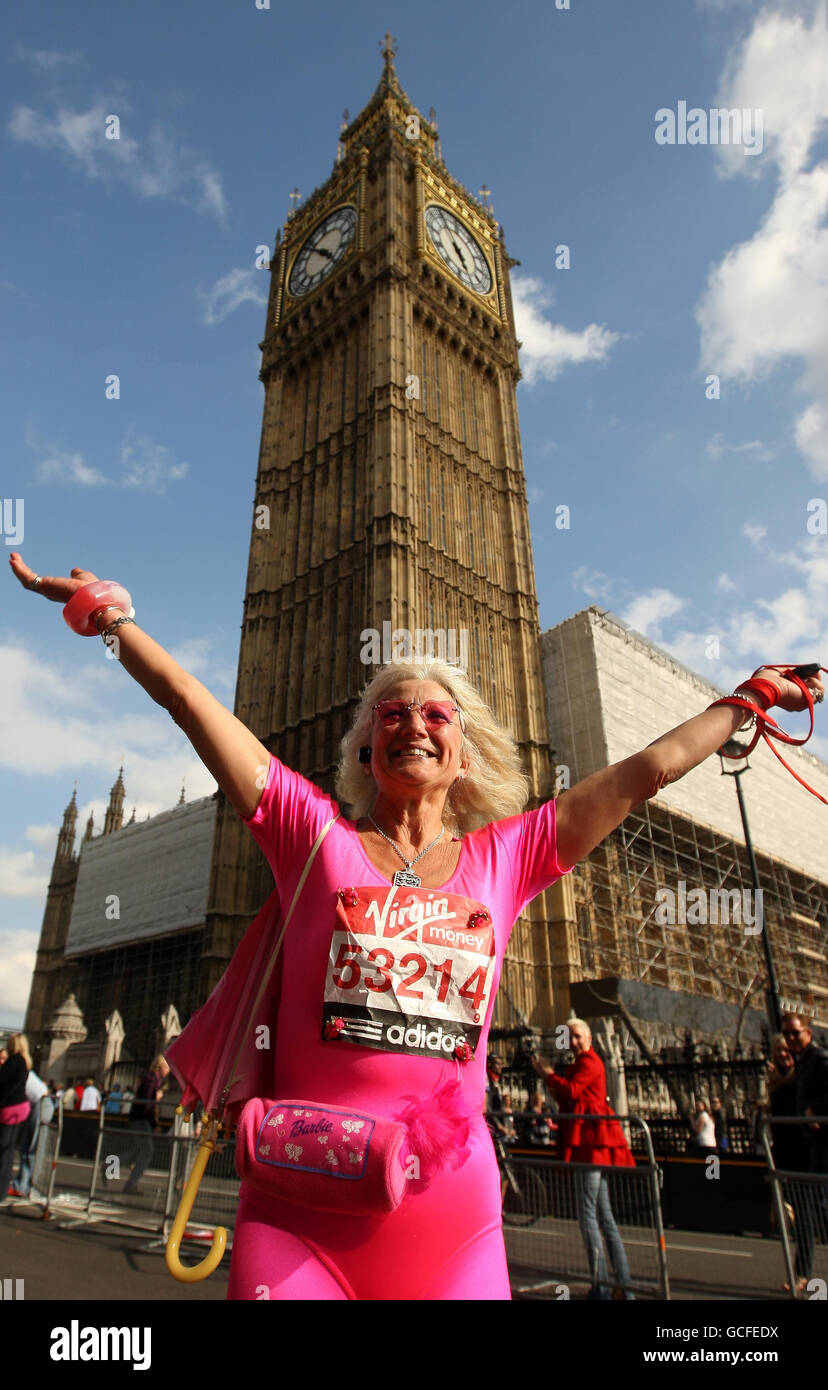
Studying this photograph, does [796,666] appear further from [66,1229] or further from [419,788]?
[66,1229]

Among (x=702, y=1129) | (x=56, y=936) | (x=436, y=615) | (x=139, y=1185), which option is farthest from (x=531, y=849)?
(x=56, y=936)

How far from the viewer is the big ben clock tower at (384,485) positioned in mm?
24984

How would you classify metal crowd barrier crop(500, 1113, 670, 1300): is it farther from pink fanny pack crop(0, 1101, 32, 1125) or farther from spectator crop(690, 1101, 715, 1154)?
spectator crop(690, 1101, 715, 1154)

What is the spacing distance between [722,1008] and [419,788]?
24.9 meters

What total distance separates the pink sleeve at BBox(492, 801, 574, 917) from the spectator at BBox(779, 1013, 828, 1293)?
12.5 ft

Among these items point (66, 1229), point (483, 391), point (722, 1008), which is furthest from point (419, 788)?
point (483, 391)

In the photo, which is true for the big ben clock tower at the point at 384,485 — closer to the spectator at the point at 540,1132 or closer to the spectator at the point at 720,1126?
the spectator at the point at 540,1132

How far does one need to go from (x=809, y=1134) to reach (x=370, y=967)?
5326 mm

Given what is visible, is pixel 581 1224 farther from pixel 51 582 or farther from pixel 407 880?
pixel 51 582

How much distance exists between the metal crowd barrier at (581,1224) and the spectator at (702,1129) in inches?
192

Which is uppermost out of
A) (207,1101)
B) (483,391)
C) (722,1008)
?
(483,391)

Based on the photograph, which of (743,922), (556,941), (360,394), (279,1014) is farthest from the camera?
(743,922)


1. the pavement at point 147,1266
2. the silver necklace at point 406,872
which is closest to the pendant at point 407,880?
the silver necklace at point 406,872
